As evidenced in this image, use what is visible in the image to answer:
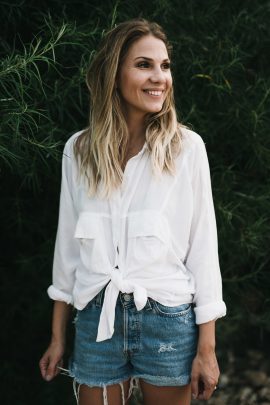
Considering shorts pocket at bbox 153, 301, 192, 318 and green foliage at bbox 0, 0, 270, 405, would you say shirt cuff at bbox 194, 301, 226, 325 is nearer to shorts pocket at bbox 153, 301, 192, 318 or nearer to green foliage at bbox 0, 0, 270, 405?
shorts pocket at bbox 153, 301, 192, 318

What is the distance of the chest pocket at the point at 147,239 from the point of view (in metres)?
1.87

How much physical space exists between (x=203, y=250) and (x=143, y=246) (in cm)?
18

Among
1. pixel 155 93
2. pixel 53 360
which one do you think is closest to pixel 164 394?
pixel 53 360

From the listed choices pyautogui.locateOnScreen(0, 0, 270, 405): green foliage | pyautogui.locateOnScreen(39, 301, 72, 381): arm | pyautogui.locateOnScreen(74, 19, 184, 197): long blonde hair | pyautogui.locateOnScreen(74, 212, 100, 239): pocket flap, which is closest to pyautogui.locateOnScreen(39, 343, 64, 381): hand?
pyautogui.locateOnScreen(39, 301, 72, 381): arm

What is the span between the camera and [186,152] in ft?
6.31

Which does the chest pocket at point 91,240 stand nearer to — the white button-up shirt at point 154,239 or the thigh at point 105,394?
the white button-up shirt at point 154,239

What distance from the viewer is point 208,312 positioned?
1.90 meters

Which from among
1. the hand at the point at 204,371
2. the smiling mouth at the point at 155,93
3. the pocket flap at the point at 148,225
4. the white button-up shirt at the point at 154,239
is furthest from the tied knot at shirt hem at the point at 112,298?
the smiling mouth at the point at 155,93

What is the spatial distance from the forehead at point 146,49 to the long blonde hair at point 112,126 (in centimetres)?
1

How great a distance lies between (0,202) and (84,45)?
0.78m

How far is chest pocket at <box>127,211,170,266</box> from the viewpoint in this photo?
187cm

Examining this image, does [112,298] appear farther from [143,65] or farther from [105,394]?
[143,65]

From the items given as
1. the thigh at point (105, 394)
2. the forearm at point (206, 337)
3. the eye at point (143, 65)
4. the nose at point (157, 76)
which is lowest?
the thigh at point (105, 394)

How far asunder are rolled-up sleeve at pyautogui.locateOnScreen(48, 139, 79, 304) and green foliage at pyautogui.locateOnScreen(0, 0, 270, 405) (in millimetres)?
460
